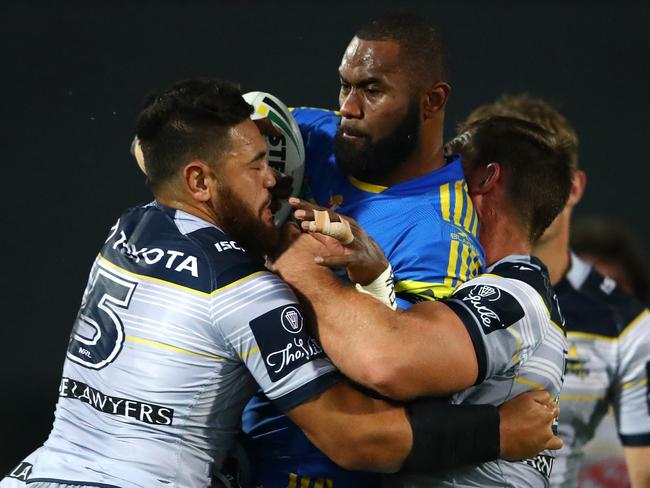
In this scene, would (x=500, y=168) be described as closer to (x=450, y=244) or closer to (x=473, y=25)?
(x=450, y=244)

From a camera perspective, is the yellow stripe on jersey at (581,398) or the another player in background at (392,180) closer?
the another player in background at (392,180)

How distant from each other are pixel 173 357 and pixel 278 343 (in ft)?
0.92

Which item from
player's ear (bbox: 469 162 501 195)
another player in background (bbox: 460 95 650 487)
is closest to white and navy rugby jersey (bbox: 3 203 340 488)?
player's ear (bbox: 469 162 501 195)

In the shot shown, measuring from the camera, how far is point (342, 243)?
2.68m

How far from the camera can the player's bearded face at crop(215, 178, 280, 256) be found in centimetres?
280

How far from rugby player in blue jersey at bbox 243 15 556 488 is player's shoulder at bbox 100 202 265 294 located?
542mm

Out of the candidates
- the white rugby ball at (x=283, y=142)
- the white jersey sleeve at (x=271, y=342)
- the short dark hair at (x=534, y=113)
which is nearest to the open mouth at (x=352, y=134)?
the white rugby ball at (x=283, y=142)

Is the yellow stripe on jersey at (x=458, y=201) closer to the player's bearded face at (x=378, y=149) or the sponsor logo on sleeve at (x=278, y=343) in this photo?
the player's bearded face at (x=378, y=149)

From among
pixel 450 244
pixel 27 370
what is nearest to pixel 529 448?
pixel 450 244

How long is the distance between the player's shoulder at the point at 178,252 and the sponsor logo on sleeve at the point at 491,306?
58 centimetres

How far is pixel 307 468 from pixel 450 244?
78cm

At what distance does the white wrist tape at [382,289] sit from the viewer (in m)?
2.71

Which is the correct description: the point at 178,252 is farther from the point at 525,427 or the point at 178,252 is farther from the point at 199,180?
the point at 525,427

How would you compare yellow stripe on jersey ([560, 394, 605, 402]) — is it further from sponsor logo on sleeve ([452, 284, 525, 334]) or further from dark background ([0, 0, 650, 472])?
dark background ([0, 0, 650, 472])
